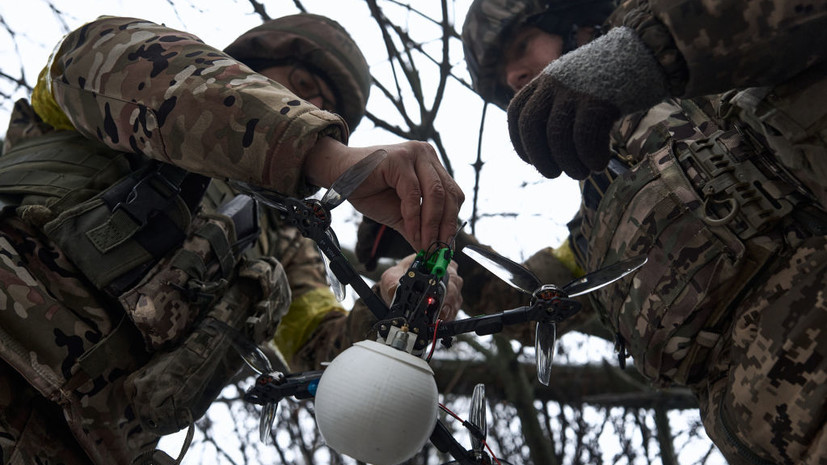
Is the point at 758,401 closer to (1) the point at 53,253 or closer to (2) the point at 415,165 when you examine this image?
(2) the point at 415,165

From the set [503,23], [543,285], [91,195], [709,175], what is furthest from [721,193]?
[91,195]

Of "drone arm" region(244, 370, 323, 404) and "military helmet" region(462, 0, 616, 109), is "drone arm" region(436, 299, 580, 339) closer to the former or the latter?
"drone arm" region(244, 370, 323, 404)

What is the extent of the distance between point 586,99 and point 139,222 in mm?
1366

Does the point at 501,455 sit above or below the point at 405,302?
above

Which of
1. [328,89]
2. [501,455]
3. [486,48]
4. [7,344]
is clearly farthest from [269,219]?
[501,455]

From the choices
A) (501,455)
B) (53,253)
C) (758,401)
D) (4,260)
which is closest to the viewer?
(758,401)

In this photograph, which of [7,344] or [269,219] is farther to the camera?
[269,219]

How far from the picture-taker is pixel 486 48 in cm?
315

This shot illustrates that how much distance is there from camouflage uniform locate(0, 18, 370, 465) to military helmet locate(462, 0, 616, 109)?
1600 mm

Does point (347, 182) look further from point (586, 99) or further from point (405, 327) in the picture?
point (586, 99)

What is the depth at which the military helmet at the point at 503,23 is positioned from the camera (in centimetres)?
297

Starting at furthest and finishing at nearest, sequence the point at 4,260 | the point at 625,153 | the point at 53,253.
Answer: the point at 625,153
the point at 53,253
the point at 4,260

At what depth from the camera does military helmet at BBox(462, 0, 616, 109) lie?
2.97 m

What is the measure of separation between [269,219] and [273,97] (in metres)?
Result: 1.61
